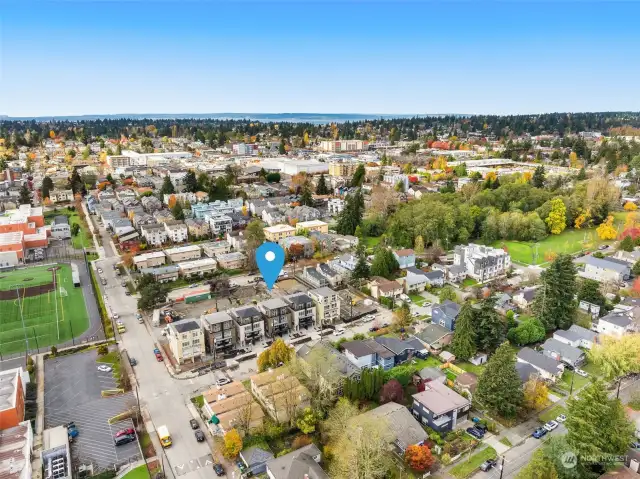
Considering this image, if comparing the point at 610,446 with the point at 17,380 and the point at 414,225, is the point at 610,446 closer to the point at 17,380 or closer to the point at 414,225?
the point at 17,380

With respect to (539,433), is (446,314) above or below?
above

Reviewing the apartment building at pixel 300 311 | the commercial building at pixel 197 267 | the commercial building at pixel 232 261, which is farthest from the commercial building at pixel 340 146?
the apartment building at pixel 300 311

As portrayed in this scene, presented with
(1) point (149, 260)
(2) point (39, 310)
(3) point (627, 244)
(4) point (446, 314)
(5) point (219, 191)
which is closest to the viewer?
(4) point (446, 314)

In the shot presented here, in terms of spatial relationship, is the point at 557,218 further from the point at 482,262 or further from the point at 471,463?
the point at 471,463

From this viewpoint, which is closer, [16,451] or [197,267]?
[16,451]

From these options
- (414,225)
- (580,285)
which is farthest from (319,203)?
(580,285)

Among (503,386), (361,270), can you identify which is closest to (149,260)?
(361,270)

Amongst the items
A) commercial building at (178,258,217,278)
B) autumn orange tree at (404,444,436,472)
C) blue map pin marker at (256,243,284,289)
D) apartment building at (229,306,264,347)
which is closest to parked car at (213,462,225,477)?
autumn orange tree at (404,444,436,472)
